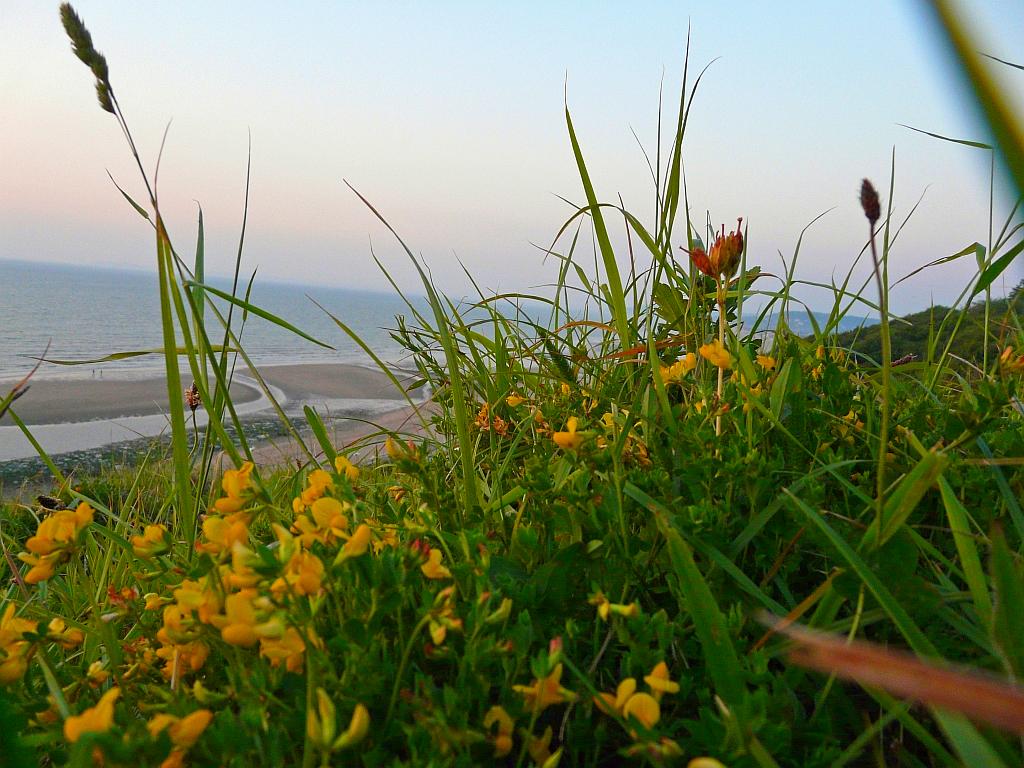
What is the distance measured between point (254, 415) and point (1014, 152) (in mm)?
14793

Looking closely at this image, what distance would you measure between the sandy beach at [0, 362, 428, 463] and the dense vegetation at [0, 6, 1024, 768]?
893 centimetres

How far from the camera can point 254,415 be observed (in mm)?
14086

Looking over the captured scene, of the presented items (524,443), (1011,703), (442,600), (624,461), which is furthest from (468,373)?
(1011,703)

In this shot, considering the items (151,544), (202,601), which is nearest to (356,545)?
(202,601)

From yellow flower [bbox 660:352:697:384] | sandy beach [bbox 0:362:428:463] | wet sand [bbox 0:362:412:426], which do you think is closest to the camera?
yellow flower [bbox 660:352:697:384]

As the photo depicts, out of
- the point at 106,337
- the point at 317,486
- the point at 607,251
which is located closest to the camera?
the point at 317,486

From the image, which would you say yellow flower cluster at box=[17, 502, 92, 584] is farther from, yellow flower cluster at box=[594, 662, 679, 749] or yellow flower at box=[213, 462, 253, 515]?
yellow flower cluster at box=[594, 662, 679, 749]

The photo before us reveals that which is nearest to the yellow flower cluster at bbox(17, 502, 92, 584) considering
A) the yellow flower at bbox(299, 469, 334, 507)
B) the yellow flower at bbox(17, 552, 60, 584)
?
the yellow flower at bbox(17, 552, 60, 584)

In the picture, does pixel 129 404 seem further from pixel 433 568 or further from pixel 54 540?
pixel 433 568

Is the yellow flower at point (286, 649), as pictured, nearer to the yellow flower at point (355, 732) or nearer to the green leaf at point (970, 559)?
the yellow flower at point (355, 732)

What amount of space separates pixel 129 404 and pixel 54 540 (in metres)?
16.1

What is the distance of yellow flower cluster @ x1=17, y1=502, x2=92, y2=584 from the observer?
97cm

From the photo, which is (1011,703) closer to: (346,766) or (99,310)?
(346,766)

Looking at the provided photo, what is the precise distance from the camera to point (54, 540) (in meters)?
0.98
